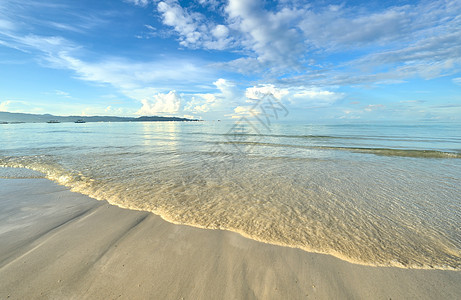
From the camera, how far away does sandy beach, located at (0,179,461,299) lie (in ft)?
8.67

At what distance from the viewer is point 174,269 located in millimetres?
3027

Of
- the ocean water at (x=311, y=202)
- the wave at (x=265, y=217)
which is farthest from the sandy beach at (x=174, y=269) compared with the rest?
the ocean water at (x=311, y=202)

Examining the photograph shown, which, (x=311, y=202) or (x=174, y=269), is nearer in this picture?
(x=174, y=269)

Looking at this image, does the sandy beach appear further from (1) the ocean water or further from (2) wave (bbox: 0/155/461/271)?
(1) the ocean water

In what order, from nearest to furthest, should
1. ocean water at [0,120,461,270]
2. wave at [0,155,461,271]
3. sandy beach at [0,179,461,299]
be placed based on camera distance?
sandy beach at [0,179,461,299], wave at [0,155,461,271], ocean water at [0,120,461,270]

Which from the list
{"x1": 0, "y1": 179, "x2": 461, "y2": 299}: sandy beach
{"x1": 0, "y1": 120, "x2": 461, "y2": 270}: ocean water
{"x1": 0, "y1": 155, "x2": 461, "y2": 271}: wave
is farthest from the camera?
{"x1": 0, "y1": 120, "x2": 461, "y2": 270}: ocean water

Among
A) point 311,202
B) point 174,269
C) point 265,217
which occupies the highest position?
Answer: point 311,202

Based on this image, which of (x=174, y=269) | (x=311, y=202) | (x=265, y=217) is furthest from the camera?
(x=311, y=202)

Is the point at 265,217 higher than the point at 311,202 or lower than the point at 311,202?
lower

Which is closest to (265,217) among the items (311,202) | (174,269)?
(311,202)

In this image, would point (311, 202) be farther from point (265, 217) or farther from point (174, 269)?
point (174, 269)

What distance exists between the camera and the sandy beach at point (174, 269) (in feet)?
8.67

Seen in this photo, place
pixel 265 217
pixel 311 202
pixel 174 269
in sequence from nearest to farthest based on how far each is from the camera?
pixel 174 269
pixel 265 217
pixel 311 202

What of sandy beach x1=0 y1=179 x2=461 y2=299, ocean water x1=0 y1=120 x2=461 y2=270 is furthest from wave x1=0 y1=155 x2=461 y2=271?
sandy beach x1=0 y1=179 x2=461 y2=299
